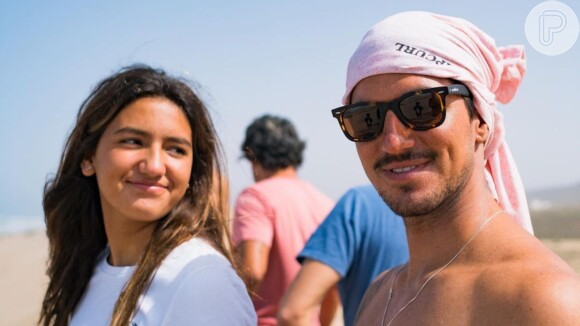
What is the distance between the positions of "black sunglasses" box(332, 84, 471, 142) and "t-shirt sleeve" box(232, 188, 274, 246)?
6.72 feet

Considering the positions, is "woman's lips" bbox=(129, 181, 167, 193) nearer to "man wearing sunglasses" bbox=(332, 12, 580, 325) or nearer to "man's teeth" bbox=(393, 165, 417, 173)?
"man wearing sunglasses" bbox=(332, 12, 580, 325)

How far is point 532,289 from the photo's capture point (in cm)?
150

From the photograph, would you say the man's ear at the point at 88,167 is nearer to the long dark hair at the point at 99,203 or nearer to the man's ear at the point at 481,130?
the long dark hair at the point at 99,203

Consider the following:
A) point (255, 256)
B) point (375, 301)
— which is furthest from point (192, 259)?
point (255, 256)

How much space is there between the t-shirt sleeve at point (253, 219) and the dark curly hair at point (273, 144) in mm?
412

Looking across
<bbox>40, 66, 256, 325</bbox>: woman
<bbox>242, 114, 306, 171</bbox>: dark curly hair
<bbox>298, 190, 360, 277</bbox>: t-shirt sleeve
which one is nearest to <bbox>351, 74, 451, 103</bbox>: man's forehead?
<bbox>40, 66, 256, 325</bbox>: woman

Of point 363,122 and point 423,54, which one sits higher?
point 423,54

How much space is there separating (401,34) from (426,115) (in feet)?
0.94

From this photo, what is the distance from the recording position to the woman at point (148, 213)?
223 centimetres

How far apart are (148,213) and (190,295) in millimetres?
543

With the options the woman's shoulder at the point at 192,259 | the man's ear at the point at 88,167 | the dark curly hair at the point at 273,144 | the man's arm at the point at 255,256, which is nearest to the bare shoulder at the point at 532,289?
the woman's shoulder at the point at 192,259

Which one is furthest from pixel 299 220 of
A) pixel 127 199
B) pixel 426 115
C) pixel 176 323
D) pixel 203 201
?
pixel 426 115

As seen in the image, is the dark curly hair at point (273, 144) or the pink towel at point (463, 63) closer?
the pink towel at point (463, 63)

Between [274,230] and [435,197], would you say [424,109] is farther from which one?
[274,230]
